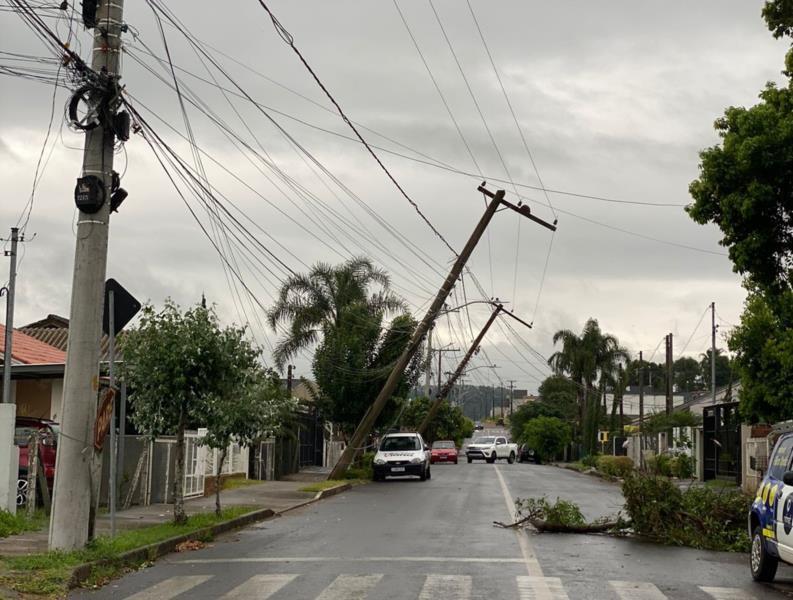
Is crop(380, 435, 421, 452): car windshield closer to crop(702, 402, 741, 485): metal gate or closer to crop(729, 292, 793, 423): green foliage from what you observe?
crop(702, 402, 741, 485): metal gate

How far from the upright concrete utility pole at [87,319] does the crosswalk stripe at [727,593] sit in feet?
23.6

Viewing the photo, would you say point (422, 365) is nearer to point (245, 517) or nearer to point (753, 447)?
point (753, 447)

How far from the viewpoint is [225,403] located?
1666cm

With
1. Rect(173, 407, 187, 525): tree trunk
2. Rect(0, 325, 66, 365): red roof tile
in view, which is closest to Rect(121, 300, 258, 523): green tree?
Rect(173, 407, 187, 525): tree trunk

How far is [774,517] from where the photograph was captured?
11.6 meters

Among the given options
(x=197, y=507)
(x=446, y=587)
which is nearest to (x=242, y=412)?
(x=197, y=507)

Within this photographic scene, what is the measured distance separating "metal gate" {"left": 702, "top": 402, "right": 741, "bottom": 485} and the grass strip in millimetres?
21774

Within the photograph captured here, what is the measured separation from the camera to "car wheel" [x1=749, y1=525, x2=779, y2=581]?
1186 cm

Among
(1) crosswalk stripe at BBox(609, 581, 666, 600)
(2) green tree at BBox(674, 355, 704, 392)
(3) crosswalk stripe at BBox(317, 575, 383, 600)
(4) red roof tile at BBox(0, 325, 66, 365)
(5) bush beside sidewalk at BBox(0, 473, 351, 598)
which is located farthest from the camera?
(2) green tree at BBox(674, 355, 704, 392)

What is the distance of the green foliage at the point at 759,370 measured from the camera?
84.9 feet

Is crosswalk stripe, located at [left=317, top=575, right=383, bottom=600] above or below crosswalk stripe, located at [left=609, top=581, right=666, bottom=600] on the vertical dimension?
below

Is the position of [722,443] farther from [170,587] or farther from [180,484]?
[170,587]

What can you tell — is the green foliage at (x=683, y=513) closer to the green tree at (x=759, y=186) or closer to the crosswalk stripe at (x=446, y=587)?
the green tree at (x=759, y=186)

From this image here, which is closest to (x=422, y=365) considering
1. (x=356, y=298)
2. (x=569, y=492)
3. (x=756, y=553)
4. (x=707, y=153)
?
(x=356, y=298)
